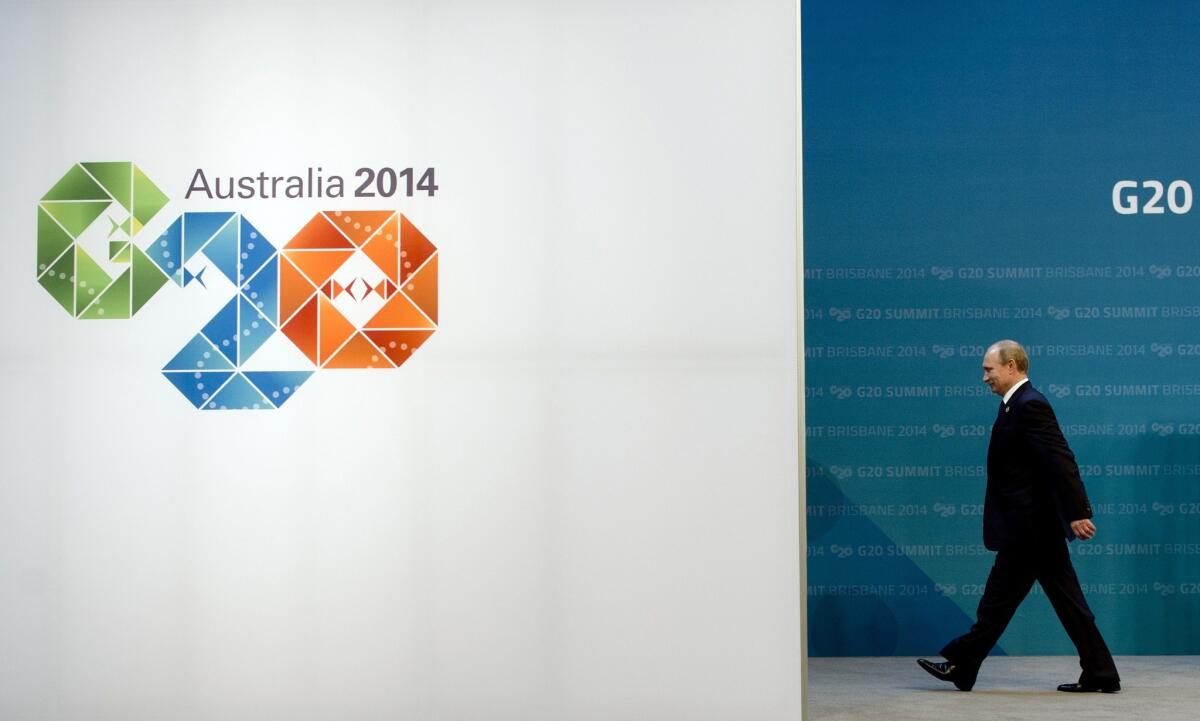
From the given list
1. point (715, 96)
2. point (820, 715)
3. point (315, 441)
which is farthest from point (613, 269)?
point (820, 715)

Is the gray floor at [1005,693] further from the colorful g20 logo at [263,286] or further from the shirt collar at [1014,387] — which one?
the colorful g20 logo at [263,286]

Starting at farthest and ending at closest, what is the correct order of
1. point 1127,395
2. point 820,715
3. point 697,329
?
point 1127,395 < point 820,715 < point 697,329

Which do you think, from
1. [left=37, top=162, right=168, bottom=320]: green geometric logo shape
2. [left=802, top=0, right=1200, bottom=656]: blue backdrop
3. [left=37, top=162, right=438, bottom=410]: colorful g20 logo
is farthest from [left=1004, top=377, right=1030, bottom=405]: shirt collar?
[left=37, top=162, right=168, bottom=320]: green geometric logo shape

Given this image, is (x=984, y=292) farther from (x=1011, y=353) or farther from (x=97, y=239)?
(x=97, y=239)

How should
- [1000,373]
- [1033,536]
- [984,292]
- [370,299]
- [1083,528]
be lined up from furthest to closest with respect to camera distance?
[984,292] < [1000,373] < [1033,536] < [1083,528] < [370,299]

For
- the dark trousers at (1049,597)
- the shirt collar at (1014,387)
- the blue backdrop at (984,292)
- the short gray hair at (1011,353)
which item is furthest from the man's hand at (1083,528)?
the blue backdrop at (984,292)

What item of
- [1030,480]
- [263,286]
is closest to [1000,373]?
[1030,480]

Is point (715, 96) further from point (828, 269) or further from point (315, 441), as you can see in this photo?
point (828, 269)

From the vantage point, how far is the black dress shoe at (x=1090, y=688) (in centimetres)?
557

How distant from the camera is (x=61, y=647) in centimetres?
455

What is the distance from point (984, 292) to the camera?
6762mm

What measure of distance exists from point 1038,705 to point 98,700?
3.90m

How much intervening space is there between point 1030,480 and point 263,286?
3.50 m

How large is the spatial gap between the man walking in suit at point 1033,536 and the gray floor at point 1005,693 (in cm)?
16
